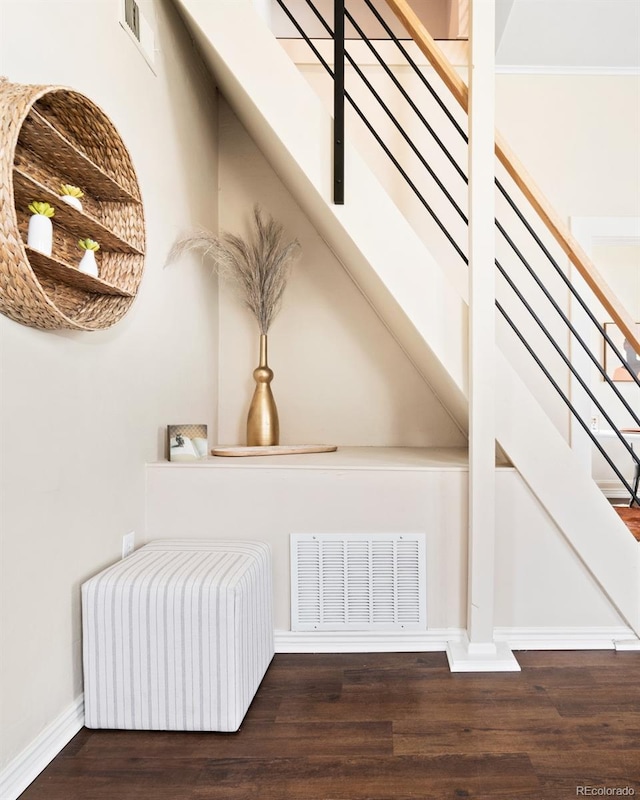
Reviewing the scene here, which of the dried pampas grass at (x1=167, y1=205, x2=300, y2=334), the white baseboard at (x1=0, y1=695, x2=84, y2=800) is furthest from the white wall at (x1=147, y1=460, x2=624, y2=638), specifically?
the dried pampas grass at (x1=167, y1=205, x2=300, y2=334)

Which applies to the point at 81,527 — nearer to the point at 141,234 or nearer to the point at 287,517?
the point at 287,517

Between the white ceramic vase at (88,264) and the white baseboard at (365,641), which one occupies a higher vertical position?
the white ceramic vase at (88,264)

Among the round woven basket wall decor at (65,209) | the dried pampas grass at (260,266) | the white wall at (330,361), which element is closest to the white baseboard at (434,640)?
the white wall at (330,361)

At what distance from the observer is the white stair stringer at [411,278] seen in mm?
2205

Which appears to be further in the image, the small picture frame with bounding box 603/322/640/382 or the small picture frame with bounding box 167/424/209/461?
the small picture frame with bounding box 603/322/640/382

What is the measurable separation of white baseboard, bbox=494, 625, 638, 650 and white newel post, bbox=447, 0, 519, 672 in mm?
110

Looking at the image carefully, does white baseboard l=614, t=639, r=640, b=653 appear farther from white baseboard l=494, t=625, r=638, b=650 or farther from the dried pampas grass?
the dried pampas grass

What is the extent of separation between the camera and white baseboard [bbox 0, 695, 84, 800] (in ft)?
4.51

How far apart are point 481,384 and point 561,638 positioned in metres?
0.99

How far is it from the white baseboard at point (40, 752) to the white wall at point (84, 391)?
3cm

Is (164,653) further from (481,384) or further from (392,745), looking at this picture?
(481,384)

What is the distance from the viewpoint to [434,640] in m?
2.21

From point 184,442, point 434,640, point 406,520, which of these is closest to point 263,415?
point 184,442

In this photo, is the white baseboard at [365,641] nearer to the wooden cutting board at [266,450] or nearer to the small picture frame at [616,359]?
the wooden cutting board at [266,450]
